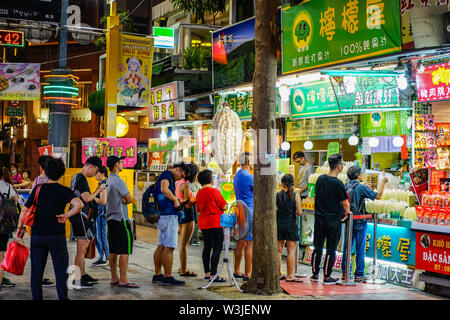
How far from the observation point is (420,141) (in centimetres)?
1067

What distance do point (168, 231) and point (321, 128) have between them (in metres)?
5.75

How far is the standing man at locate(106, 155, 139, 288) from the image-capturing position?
9.22 meters

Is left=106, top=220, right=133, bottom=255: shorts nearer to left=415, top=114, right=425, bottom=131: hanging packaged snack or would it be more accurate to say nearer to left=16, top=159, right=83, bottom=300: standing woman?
left=16, top=159, right=83, bottom=300: standing woman

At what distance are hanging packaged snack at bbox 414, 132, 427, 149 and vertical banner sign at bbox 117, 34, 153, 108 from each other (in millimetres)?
7030

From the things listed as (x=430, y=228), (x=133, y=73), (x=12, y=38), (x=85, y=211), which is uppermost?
(x=12, y=38)

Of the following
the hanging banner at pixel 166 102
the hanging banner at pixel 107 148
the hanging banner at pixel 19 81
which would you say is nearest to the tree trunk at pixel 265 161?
the hanging banner at pixel 107 148

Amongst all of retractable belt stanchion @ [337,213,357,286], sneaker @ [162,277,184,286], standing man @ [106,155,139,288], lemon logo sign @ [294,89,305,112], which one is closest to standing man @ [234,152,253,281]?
sneaker @ [162,277,184,286]

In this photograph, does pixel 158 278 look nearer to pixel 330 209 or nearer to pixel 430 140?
pixel 330 209

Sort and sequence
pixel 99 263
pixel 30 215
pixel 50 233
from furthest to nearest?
1. pixel 99 263
2. pixel 30 215
3. pixel 50 233

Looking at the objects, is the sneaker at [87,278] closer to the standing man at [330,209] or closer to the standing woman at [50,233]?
the standing woman at [50,233]

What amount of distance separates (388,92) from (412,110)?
56 cm

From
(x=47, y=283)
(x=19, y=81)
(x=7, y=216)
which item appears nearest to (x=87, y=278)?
(x=47, y=283)

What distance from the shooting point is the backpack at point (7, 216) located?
8750 millimetres

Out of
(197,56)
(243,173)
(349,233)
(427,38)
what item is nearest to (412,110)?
(427,38)
